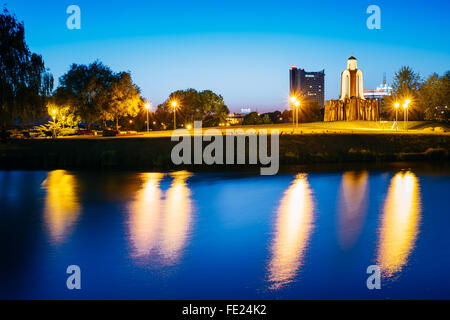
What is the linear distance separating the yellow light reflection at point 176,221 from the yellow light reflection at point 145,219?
32cm

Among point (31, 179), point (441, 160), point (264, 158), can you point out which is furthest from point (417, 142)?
point (31, 179)

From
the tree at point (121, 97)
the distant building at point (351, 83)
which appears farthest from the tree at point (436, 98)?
the tree at point (121, 97)

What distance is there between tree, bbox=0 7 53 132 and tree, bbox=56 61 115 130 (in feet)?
89.1

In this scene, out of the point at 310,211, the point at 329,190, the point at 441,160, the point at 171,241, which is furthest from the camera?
the point at 441,160

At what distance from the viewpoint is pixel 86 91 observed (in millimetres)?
63781

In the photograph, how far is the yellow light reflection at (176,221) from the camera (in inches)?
415

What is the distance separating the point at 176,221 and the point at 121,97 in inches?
2093

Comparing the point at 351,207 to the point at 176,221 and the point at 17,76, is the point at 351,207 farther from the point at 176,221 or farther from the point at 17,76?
the point at 17,76

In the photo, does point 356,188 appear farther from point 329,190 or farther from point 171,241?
point 171,241

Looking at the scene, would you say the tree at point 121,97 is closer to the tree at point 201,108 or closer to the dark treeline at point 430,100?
the tree at point 201,108

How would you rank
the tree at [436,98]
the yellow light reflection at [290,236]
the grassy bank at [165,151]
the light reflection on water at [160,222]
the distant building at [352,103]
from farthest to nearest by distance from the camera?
the distant building at [352,103] < the tree at [436,98] < the grassy bank at [165,151] < the light reflection on water at [160,222] < the yellow light reflection at [290,236]

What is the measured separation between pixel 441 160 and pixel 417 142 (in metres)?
4.62
